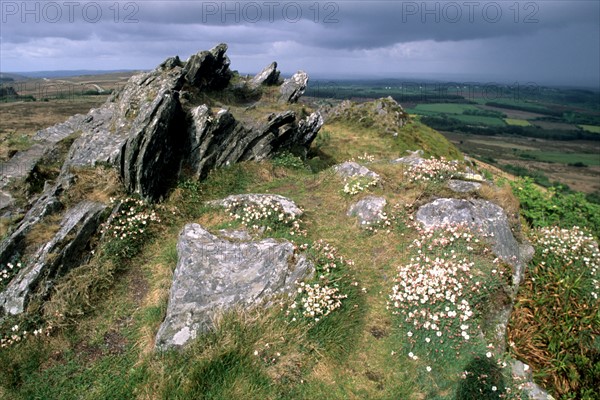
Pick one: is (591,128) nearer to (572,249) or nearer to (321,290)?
(572,249)

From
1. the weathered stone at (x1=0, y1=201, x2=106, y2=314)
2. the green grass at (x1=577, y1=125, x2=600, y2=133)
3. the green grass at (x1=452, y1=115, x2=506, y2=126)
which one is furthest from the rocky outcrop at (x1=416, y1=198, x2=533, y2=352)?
the green grass at (x1=577, y1=125, x2=600, y2=133)

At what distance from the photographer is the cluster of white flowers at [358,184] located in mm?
13891

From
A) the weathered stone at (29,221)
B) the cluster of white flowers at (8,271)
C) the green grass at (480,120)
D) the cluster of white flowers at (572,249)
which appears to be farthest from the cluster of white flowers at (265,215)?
the green grass at (480,120)

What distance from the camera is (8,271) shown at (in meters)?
10.2

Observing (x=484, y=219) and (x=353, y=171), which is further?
(x=353, y=171)

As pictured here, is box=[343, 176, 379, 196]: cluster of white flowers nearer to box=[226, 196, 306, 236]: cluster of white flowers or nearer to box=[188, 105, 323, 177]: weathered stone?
box=[226, 196, 306, 236]: cluster of white flowers

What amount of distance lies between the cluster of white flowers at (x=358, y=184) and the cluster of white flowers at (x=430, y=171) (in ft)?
4.77

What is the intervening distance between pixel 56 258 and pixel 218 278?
4709 mm

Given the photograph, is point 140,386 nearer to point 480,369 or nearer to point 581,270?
point 480,369

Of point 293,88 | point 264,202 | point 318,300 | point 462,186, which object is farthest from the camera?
point 293,88

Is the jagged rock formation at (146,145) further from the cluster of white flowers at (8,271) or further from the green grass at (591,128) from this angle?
the green grass at (591,128)

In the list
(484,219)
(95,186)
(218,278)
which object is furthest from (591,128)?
(95,186)

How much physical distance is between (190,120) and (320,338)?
11380 mm

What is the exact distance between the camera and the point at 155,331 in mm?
8844
